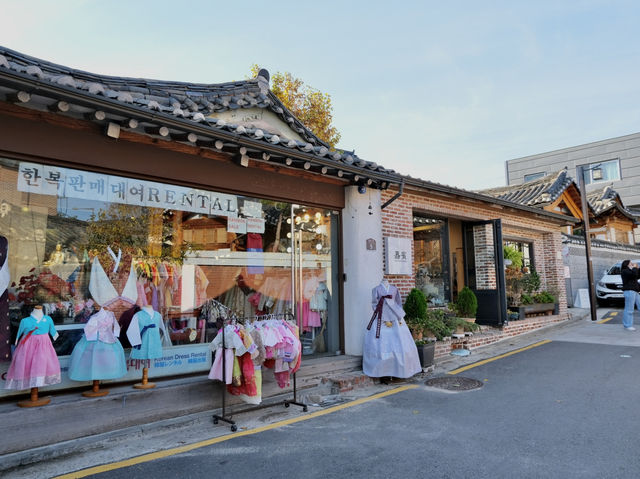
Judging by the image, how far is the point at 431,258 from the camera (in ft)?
34.0

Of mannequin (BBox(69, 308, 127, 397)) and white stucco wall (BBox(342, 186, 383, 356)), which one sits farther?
white stucco wall (BBox(342, 186, 383, 356))

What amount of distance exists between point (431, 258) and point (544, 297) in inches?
164

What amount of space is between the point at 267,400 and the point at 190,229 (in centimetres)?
267

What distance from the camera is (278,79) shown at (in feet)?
68.6

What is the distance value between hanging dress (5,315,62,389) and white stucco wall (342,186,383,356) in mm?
4139

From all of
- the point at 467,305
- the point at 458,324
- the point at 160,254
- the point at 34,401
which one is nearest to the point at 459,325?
the point at 458,324

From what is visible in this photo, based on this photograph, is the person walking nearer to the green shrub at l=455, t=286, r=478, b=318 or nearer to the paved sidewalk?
the green shrub at l=455, t=286, r=478, b=318

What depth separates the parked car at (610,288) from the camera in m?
15.6

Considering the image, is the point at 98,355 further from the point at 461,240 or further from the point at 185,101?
the point at 461,240

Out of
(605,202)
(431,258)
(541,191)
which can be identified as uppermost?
(605,202)

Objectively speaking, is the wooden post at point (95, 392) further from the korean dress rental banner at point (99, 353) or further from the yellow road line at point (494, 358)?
the yellow road line at point (494, 358)

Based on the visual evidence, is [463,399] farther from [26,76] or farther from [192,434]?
[26,76]

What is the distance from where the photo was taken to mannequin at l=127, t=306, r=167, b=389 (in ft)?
16.4

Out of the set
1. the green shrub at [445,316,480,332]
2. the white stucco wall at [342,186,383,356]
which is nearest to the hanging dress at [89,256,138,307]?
the white stucco wall at [342,186,383,356]
